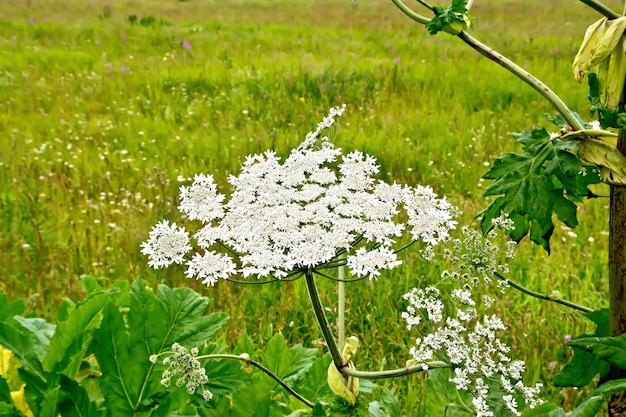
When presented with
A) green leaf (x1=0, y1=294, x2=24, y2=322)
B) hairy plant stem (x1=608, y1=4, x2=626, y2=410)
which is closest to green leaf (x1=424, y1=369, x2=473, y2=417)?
hairy plant stem (x1=608, y1=4, x2=626, y2=410)

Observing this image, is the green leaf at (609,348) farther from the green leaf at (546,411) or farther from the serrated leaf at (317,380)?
the serrated leaf at (317,380)

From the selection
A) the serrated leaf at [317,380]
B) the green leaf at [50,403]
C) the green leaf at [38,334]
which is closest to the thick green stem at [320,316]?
the serrated leaf at [317,380]

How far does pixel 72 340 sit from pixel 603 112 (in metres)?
1.56

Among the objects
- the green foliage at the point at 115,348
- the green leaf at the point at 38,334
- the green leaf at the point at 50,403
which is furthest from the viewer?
the green leaf at the point at 38,334

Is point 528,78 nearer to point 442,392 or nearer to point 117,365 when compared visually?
point 442,392

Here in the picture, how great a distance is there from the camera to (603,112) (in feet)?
3.92

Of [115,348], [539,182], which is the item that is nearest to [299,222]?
[539,182]

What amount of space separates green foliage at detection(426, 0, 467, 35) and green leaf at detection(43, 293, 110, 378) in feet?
4.27

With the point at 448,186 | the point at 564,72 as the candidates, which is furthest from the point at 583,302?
the point at 564,72

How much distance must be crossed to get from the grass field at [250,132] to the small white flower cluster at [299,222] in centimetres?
68

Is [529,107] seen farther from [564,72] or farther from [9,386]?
[9,386]

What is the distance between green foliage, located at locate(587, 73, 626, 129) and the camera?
117cm

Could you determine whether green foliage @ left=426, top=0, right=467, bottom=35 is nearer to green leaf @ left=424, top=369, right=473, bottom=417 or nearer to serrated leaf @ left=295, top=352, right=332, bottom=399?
green leaf @ left=424, top=369, right=473, bottom=417

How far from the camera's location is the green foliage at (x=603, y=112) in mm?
1174
